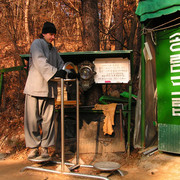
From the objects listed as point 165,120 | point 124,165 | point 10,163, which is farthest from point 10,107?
point 165,120

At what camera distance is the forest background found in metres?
5.38

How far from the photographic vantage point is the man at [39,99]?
10.8 ft

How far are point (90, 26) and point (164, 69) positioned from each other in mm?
2248

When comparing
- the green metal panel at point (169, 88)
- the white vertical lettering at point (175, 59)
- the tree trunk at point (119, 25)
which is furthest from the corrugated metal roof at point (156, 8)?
the tree trunk at point (119, 25)

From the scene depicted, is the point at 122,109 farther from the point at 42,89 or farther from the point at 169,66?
the point at 42,89

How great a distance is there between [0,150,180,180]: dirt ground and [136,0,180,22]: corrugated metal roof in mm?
2555

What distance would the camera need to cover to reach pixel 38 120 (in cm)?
344

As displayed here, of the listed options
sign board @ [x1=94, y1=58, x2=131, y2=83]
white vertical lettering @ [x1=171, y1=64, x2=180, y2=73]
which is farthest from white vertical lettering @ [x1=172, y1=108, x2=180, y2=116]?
sign board @ [x1=94, y1=58, x2=131, y2=83]

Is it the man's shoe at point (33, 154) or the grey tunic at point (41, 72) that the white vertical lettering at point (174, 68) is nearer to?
the grey tunic at point (41, 72)

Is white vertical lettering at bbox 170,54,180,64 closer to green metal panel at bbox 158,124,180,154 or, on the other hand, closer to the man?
green metal panel at bbox 158,124,180,154

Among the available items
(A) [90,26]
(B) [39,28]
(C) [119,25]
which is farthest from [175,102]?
(B) [39,28]

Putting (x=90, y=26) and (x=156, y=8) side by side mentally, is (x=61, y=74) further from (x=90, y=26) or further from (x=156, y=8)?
(x=90, y=26)

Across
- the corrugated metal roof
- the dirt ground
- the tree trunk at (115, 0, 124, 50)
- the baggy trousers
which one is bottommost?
the dirt ground

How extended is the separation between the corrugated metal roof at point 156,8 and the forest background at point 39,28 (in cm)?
154
